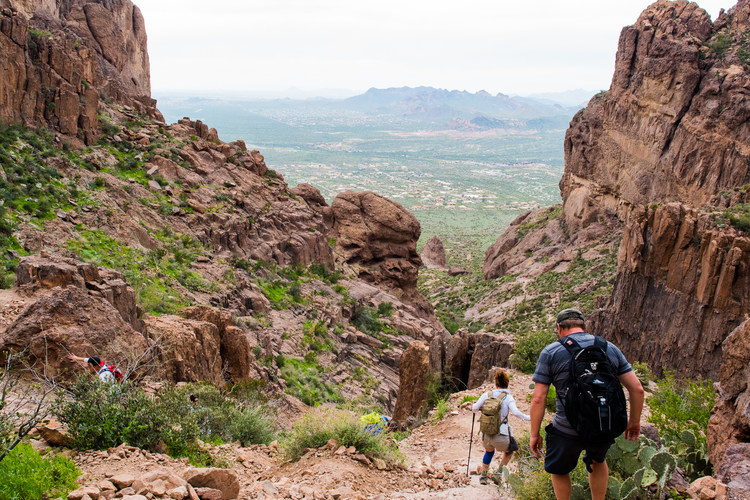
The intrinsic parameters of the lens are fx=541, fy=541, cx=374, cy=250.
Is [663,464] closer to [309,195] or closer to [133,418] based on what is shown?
[133,418]

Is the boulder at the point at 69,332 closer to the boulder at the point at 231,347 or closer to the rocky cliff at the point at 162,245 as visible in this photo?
the rocky cliff at the point at 162,245

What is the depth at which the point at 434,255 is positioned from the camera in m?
70.2

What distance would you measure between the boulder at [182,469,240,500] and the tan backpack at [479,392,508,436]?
151 inches

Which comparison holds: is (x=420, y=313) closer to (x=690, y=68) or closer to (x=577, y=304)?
(x=577, y=304)

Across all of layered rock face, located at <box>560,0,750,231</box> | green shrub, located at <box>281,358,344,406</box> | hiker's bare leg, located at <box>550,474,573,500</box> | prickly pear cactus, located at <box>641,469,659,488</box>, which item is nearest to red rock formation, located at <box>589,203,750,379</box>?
layered rock face, located at <box>560,0,750,231</box>

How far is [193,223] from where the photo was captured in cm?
2502

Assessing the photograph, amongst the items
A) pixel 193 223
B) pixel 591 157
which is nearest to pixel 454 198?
pixel 591 157

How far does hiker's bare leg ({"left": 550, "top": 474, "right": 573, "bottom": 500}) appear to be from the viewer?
567 cm

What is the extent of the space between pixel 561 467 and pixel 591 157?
156 feet

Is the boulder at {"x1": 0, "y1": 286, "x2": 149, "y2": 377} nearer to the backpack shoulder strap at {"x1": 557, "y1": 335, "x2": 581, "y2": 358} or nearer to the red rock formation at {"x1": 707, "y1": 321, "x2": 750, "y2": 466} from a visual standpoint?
the backpack shoulder strap at {"x1": 557, "y1": 335, "x2": 581, "y2": 358}

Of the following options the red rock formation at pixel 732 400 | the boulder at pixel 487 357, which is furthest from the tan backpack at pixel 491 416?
the boulder at pixel 487 357

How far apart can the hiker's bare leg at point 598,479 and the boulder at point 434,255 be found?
62320 millimetres

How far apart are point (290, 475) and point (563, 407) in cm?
451

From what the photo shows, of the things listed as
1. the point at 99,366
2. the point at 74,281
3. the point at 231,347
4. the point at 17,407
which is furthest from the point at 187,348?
the point at 17,407
